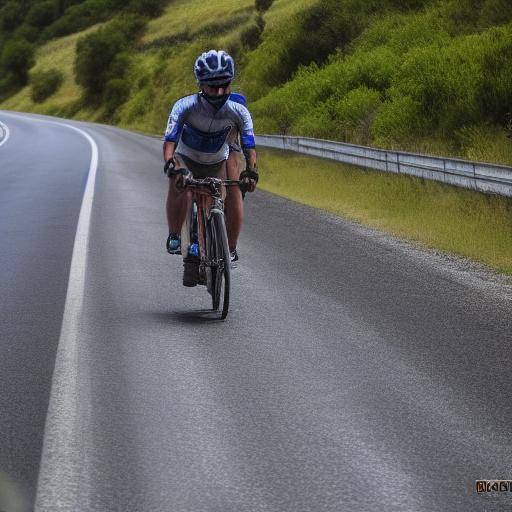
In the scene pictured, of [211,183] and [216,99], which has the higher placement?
[216,99]

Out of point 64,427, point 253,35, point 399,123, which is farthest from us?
point 253,35

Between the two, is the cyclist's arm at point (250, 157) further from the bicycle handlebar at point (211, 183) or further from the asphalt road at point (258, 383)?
the asphalt road at point (258, 383)

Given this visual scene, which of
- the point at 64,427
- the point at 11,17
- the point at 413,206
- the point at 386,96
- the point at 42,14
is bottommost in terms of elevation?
the point at 413,206

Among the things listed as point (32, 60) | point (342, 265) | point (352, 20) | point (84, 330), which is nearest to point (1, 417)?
point (84, 330)

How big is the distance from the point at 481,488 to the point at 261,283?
547cm

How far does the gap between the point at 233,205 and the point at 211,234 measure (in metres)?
0.39

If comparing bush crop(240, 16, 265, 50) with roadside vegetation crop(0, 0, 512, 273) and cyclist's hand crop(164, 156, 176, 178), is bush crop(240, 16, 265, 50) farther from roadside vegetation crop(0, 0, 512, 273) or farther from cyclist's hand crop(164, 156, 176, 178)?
cyclist's hand crop(164, 156, 176, 178)

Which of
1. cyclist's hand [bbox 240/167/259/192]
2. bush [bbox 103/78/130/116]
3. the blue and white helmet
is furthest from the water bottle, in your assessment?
bush [bbox 103/78/130/116]

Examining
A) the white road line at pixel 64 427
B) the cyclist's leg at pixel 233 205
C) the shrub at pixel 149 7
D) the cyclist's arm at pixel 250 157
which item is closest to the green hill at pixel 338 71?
the cyclist's leg at pixel 233 205

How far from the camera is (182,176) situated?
7.81 m

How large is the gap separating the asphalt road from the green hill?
25.4 ft

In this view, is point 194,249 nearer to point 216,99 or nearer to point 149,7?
point 216,99

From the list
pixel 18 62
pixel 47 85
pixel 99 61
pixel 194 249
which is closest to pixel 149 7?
pixel 18 62

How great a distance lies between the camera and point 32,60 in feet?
356
